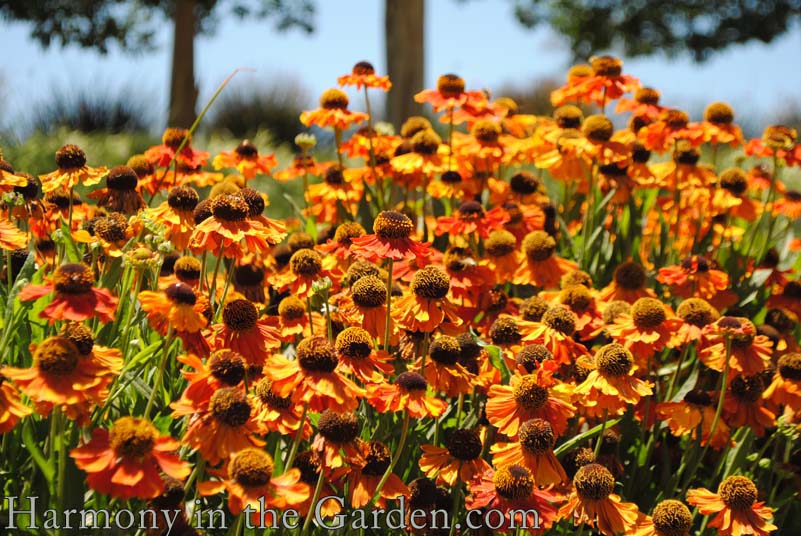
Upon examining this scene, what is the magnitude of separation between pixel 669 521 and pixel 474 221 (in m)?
1.01

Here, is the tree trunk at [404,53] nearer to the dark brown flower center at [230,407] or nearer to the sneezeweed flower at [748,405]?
the sneezeweed flower at [748,405]

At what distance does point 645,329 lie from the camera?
194 cm

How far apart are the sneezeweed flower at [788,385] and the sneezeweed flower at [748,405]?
0.03 metres

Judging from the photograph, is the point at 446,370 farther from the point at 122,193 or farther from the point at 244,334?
the point at 122,193

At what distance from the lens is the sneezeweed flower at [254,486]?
1202mm

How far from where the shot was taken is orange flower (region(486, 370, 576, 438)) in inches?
63.6

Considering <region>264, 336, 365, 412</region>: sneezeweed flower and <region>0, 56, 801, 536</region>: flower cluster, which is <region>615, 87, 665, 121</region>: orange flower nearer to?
<region>0, 56, 801, 536</region>: flower cluster

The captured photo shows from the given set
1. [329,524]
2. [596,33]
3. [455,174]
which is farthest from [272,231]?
[596,33]

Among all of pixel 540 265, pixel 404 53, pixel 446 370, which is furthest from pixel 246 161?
pixel 404 53

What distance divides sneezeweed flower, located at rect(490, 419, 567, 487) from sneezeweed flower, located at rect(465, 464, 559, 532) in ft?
0.09

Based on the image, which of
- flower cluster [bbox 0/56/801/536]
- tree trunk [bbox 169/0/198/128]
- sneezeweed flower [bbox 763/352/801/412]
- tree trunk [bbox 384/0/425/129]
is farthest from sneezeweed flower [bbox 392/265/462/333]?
tree trunk [bbox 169/0/198/128]

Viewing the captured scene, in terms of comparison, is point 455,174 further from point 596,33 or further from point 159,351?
point 596,33

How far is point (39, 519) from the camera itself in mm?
1393

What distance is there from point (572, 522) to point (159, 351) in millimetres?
913
